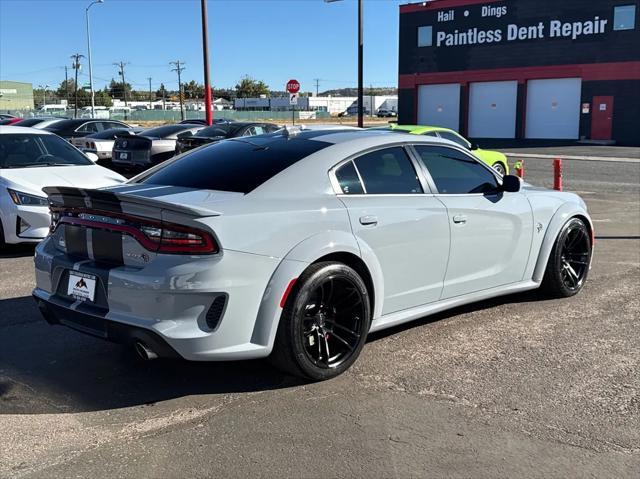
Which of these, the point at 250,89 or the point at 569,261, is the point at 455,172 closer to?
the point at 569,261

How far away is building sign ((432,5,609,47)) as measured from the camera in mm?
36781

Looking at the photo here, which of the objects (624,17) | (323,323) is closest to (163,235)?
(323,323)

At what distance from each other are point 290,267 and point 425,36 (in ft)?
138

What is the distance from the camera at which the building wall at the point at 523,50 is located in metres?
36.1

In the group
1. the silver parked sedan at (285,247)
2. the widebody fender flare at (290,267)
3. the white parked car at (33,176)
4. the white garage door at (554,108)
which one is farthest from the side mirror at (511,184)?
the white garage door at (554,108)

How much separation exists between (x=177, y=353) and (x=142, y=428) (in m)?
0.44

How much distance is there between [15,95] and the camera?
107250mm

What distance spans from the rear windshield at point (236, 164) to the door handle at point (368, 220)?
0.60 metres

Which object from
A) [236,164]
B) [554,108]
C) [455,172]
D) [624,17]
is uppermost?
[624,17]

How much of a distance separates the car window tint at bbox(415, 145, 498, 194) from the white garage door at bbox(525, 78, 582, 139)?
35.6 metres

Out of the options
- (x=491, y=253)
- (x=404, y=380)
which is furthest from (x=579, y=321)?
(x=404, y=380)

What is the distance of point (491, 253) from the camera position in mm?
Result: 5348

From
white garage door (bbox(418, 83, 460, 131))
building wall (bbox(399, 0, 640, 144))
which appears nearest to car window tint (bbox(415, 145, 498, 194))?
building wall (bbox(399, 0, 640, 144))

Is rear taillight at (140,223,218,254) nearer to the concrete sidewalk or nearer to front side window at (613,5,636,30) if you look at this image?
the concrete sidewalk
